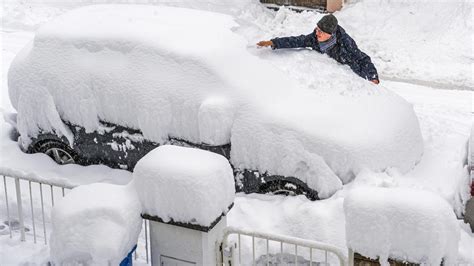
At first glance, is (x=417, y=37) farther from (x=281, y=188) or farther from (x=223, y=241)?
(x=223, y=241)

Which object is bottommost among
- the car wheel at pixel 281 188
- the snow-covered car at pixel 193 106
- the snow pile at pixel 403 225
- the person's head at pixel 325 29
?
the car wheel at pixel 281 188

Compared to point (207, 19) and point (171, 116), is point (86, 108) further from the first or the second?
point (207, 19)

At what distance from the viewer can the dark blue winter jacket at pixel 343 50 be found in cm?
852

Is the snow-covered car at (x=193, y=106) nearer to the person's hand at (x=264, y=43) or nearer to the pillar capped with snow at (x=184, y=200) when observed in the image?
the person's hand at (x=264, y=43)

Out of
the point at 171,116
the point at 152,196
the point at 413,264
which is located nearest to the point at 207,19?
the point at 171,116

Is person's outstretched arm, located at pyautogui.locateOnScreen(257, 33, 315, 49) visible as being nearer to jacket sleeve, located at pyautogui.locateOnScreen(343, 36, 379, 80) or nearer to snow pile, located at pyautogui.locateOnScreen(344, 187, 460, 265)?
jacket sleeve, located at pyautogui.locateOnScreen(343, 36, 379, 80)

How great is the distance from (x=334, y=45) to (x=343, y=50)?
131mm

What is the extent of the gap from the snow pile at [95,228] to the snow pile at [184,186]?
16 centimetres

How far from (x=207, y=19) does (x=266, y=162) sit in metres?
2.17

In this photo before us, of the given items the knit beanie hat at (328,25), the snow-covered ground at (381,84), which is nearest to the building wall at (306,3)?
the snow-covered ground at (381,84)

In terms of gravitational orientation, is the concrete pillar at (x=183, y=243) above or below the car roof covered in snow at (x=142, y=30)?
below

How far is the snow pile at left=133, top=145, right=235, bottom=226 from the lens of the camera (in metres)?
4.77

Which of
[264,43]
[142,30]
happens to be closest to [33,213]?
[142,30]

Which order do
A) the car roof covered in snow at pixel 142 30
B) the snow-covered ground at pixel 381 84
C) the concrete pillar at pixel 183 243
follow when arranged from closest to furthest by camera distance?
the concrete pillar at pixel 183 243 → the snow-covered ground at pixel 381 84 → the car roof covered in snow at pixel 142 30
